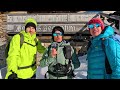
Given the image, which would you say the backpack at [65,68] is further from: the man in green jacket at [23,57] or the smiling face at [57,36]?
the man in green jacket at [23,57]

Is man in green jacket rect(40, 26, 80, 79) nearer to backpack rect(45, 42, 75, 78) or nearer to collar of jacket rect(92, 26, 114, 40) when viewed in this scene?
backpack rect(45, 42, 75, 78)

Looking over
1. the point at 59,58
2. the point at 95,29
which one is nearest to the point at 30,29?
the point at 59,58

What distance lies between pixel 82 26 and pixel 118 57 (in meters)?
7.57

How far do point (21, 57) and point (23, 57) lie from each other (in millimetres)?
31

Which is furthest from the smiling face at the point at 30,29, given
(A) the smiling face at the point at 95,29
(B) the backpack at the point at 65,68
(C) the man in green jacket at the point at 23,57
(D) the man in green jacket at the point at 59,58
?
(A) the smiling face at the point at 95,29

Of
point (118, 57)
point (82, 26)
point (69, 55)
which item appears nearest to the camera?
point (118, 57)

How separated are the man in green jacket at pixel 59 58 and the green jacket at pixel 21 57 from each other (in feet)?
0.75

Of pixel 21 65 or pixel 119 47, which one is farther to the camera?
pixel 21 65

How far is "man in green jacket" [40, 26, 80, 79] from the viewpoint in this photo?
3626 millimetres
